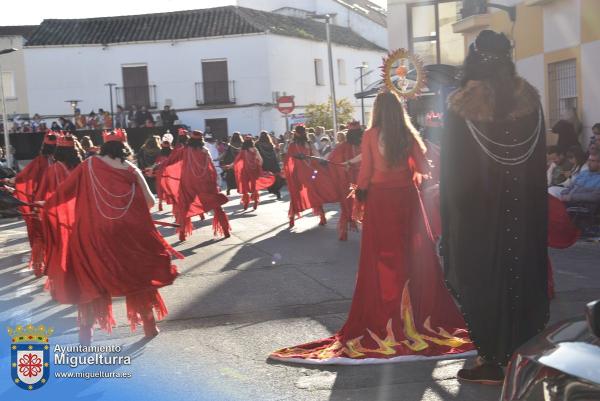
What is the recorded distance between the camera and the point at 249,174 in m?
20.0

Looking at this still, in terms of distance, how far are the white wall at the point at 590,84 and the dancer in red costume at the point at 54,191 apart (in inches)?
397

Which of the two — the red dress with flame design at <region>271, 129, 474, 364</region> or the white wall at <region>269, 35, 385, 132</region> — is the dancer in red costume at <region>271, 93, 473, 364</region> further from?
the white wall at <region>269, 35, 385, 132</region>

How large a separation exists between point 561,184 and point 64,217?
791cm

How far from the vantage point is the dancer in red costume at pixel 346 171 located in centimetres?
1367

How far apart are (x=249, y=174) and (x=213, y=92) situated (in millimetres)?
27130

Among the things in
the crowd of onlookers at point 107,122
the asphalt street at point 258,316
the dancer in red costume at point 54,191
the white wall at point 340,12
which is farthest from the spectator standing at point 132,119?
the dancer in red costume at point 54,191

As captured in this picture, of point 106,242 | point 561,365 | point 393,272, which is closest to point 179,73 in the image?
point 106,242

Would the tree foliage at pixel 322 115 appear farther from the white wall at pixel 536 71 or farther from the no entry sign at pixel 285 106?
the white wall at pixel 536 71

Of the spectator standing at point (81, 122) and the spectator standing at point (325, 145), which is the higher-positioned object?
the spectator standing at point (81, 122)

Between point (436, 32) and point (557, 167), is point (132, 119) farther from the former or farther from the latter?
point (557, 167)

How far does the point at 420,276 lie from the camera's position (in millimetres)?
6625

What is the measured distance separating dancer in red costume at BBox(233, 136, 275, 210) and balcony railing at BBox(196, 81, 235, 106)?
26.5 metres

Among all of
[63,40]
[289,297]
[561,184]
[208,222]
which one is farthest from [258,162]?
[63,40]

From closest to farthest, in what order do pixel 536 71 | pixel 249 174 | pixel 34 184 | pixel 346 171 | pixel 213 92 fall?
pixel 34 184, pixel 346 171, pixel 536 71, pixel 249 174, pixel 213 92
